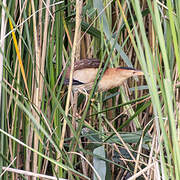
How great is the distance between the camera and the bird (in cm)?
120

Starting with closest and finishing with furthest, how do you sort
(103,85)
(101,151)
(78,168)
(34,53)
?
1. (101,151)
2. (34,53)
3. (103,85)
4. (78,168)

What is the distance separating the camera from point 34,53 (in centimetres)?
107

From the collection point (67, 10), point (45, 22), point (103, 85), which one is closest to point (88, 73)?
point (103, 85)

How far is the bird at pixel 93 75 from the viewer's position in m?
1.20

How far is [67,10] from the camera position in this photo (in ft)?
3.82

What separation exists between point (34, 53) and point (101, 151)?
0.36m

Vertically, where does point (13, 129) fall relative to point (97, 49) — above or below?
below

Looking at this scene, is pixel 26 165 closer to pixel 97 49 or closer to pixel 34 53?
pixel 34 53

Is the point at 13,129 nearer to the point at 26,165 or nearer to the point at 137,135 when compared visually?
the point at 26,165

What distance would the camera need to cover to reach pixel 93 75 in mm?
1291

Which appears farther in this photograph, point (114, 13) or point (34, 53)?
point (114, 13)

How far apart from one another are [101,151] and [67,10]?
49 cm

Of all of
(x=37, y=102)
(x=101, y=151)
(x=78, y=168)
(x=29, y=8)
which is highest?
(x=29, y=8)

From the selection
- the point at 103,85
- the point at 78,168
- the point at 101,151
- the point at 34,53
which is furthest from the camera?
the point at 78,168
